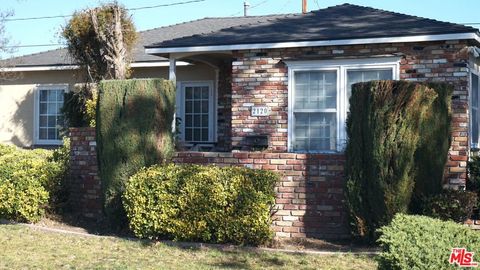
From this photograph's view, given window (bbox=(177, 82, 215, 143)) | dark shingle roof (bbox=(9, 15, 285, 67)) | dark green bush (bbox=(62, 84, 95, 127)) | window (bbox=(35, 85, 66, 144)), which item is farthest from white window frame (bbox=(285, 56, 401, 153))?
window (bbox=(35, 85, 66, 144))

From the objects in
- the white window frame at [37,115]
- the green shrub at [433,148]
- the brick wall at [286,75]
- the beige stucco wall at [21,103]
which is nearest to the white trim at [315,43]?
the brick wall at [286,75]

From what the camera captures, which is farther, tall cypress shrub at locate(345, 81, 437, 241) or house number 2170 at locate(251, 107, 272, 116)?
house number 2170 at locate(251, 107, 272, 116)

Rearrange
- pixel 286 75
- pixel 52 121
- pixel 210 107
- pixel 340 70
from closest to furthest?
pixel 340 70
pixel 286 75
pixel 210 107
pixel 52 121

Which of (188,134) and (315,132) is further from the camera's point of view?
(188,134)

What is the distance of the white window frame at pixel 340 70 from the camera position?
35.0 ft

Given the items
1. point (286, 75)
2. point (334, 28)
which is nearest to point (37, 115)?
point (286, 75)

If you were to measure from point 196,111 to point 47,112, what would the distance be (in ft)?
16.7

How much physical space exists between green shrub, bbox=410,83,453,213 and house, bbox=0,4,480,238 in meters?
0.86

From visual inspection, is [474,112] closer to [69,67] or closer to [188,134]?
[188,134]

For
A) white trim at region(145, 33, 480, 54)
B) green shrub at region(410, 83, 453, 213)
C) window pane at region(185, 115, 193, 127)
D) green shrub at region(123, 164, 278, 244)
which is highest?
white trim at region(145, 33, 480, 54)

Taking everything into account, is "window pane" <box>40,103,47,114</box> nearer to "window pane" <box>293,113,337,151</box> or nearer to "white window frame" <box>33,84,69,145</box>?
"white window frame" <box>33,84,69,145</box>

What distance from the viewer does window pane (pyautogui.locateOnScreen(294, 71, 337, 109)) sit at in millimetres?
11031

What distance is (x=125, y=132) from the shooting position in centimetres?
952

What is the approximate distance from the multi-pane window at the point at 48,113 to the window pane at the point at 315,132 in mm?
9021
